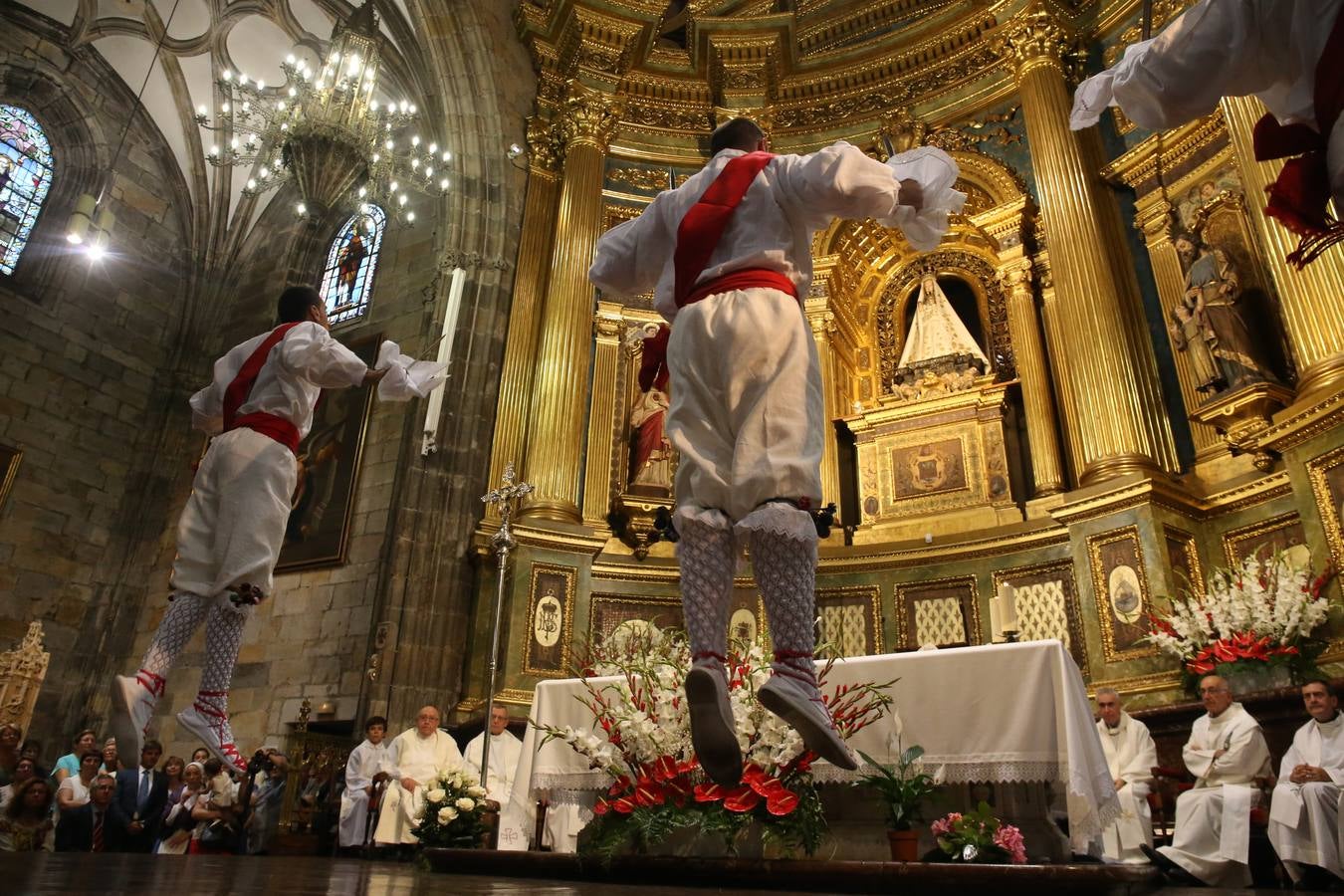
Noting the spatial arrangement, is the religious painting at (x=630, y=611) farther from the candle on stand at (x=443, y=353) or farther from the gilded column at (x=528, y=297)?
the candle on stand at (x=443, y=353)

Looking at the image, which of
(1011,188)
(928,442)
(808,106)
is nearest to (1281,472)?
(928,442)

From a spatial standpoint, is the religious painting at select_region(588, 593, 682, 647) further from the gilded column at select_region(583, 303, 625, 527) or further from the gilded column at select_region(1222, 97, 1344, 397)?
the gilded column at select_region(1222, 97, 1344, 397)

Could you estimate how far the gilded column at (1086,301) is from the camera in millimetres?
7398

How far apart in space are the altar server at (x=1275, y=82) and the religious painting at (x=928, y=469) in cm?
679

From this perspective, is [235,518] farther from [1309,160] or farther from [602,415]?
[602,415]

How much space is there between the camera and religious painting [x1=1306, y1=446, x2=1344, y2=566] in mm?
5637

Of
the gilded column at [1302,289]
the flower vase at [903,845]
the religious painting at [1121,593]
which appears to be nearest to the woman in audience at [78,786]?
the flower vase at [903,845]

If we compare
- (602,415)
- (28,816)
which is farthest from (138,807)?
(602,415)

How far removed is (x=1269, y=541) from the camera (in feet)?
21.8

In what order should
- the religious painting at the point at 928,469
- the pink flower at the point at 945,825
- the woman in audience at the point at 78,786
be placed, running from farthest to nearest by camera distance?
the religious painting at the point at 928,469, the woman in audience at the point at 78,786, the pink flower at the point at 945,825

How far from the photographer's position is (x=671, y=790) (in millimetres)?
3125

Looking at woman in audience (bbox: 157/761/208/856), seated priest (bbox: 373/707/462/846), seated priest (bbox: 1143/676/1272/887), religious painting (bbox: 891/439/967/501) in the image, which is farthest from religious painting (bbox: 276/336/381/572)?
seated priest (bbox: 1143/676/1272/887)

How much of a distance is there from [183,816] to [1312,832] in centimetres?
756

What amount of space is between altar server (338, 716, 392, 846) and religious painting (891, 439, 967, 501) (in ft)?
17.5
